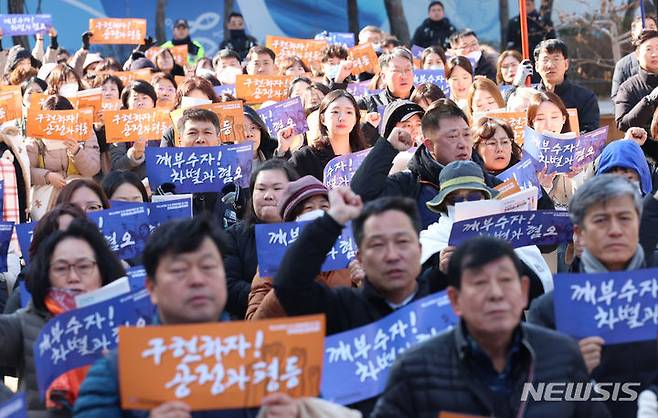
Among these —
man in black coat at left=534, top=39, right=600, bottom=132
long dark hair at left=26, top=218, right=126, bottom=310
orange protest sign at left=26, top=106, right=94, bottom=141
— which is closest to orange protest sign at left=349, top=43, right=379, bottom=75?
man in black coat at left=534, top=39, right=600, bottom=132

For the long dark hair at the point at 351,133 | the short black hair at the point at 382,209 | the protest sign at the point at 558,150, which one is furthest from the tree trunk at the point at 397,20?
the short black hair at the point at 382,209

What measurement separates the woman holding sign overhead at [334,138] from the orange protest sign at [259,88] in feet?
11.3

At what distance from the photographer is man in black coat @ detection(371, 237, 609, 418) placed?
434 centimetres

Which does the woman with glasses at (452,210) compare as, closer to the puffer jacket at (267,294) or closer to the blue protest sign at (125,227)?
the puffer jacket at (267,294)

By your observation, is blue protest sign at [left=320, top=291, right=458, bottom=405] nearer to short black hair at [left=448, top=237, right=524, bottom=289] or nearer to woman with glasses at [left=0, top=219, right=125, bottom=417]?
short black hair at [left=448, top=237, right=524, bottom=289]

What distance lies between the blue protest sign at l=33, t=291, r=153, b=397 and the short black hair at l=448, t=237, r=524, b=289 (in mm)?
1217

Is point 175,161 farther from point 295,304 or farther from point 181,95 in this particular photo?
point 295,304

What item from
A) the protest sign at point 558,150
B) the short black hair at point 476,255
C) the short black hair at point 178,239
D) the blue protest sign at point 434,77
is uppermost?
the blue protest sign at point 434,77

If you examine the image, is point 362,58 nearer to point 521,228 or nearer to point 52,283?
point 521,228

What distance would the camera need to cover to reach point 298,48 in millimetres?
15961

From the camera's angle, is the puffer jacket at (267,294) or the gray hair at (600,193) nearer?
the gray hair at (600,193)

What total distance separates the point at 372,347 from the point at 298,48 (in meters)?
11.2

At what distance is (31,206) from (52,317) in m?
4.33

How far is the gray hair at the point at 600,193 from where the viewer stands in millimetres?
5113
